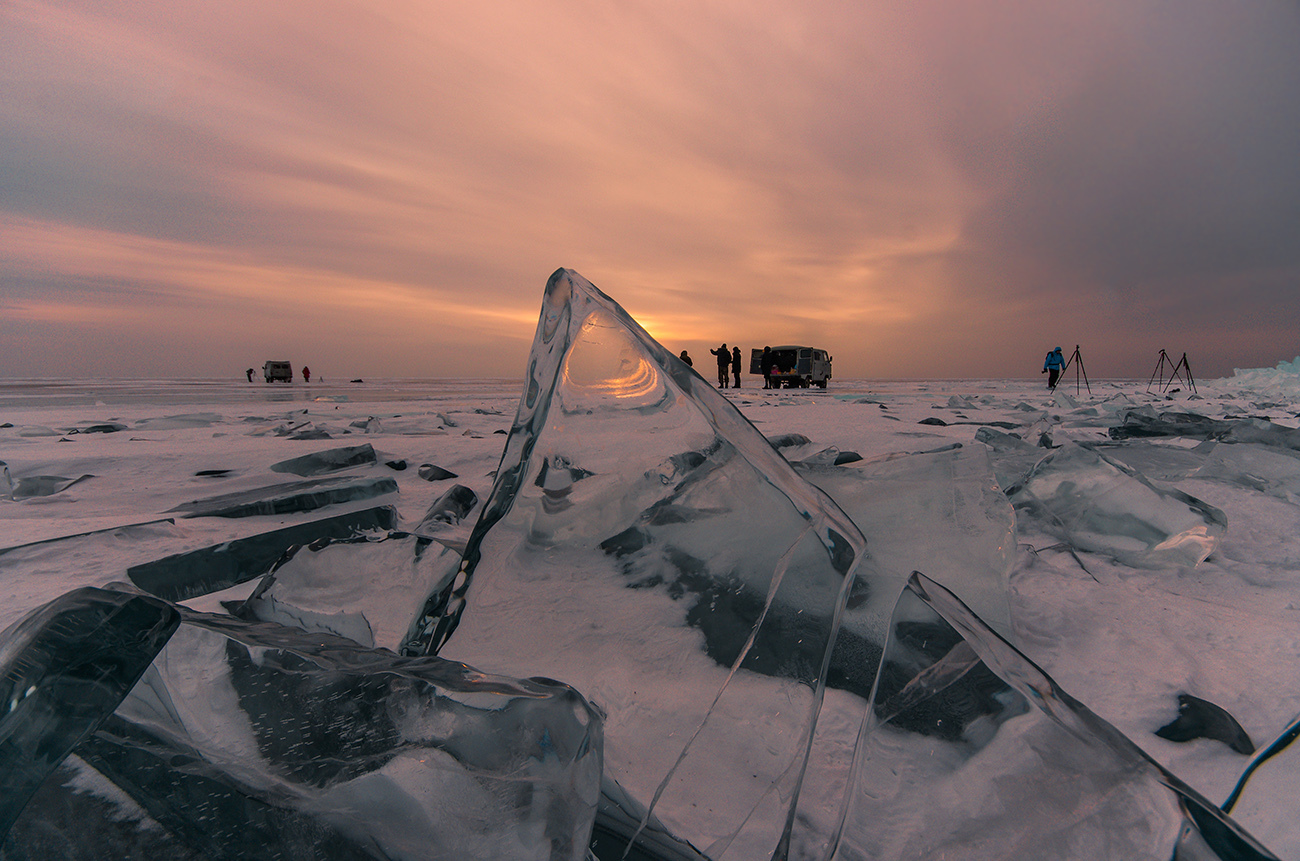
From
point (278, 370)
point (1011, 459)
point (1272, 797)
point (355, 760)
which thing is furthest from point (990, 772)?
point (278, 370)

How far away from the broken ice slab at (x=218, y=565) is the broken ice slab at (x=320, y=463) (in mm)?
1210

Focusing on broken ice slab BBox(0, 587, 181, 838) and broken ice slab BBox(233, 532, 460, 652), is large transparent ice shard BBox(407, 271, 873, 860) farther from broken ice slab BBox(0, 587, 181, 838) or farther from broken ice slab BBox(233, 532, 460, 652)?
broken ice slab BBox(0, 587, 181, 838)

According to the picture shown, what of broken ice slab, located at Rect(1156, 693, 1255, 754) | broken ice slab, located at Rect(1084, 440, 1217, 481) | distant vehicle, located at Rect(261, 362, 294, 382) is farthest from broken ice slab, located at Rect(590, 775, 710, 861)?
distant vehicle, located at Rect(261, 362, 294, 382)

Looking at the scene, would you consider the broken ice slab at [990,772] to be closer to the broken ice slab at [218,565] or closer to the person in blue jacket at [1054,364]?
the broken ice slab at [218,565]

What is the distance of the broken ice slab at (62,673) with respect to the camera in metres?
0.44

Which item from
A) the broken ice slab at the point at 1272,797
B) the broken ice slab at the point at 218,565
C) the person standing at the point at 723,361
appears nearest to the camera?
the broken ice slab at the point at 1272,797

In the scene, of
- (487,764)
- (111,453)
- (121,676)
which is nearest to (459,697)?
(487,764)

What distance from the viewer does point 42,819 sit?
0.47 m

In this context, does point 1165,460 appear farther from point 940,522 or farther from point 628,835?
point 628,835

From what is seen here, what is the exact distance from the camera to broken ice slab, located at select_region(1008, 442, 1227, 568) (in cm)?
133

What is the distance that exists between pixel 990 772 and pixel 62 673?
892 millimetres

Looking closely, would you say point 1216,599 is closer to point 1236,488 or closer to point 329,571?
point 1236,488

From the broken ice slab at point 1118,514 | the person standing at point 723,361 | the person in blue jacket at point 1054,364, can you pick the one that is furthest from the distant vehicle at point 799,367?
the broken ice slab at point 1118,514

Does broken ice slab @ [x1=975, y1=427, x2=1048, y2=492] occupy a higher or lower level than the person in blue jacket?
lower
